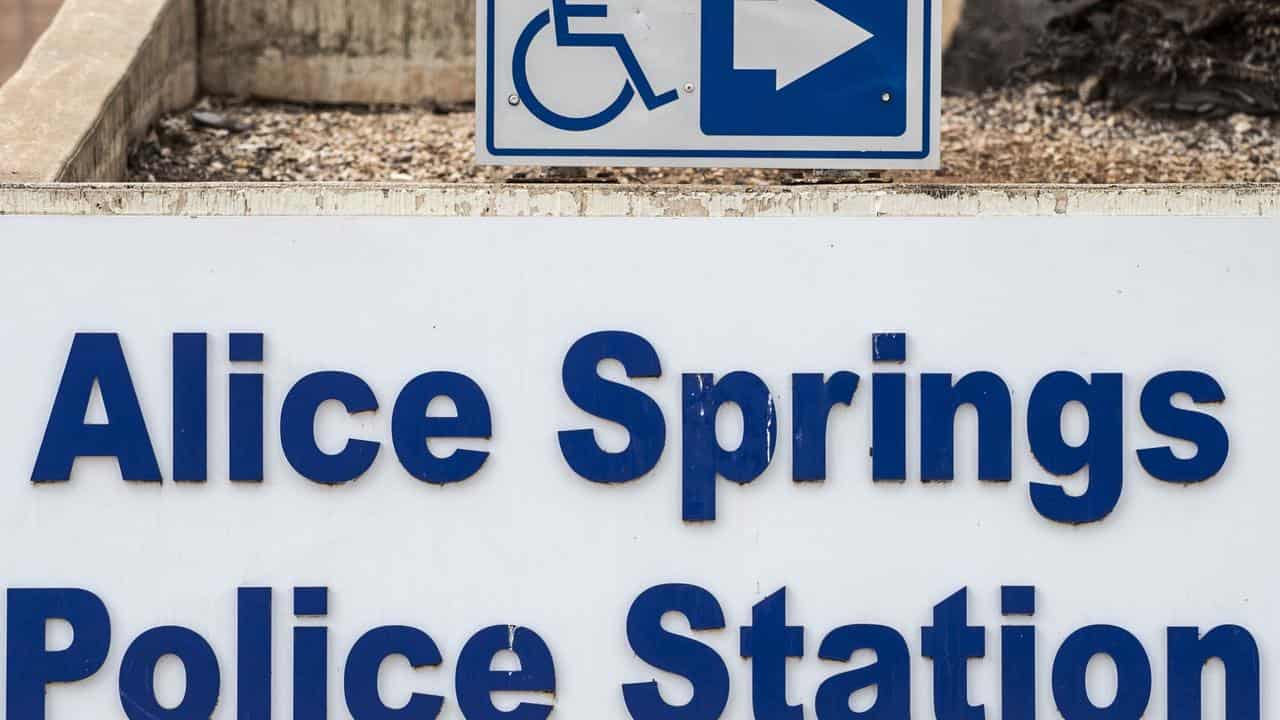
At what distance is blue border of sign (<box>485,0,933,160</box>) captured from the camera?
4.58 metres

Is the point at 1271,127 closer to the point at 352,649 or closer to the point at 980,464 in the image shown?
the point at 980,464

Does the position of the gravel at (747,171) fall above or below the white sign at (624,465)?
above

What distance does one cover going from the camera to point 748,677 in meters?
4.35

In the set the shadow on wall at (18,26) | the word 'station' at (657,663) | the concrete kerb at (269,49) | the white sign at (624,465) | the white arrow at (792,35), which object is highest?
the shadow on wall at (18,26)

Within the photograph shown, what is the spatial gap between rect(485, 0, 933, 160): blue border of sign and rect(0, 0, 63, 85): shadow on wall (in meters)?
6.03

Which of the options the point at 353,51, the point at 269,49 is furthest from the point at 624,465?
the point at 269,49

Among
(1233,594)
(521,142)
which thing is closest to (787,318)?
(521,142)

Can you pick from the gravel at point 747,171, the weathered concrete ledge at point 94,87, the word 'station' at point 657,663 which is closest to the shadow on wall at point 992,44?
the gravel at point 747,171

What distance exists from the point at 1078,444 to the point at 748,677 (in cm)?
109

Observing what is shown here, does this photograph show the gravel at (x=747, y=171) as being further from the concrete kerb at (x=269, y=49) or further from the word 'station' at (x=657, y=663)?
the word 'station' at (x=657, y=663)

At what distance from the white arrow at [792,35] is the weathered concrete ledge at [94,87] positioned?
2642mm

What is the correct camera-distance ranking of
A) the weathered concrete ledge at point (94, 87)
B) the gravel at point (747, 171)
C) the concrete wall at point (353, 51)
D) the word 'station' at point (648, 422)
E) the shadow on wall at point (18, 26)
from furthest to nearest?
the shadow on wall at point (18, 26) → the concrete wall at point (353, 51) → the gravel at point (747, 171) → the weathered concrete ledge at point (94, 87) → the word 'station' at point (648, 422)

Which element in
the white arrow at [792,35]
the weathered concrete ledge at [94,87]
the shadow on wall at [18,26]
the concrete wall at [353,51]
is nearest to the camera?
the white arrow at [792,35]

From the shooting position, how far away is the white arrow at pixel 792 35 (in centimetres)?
457
